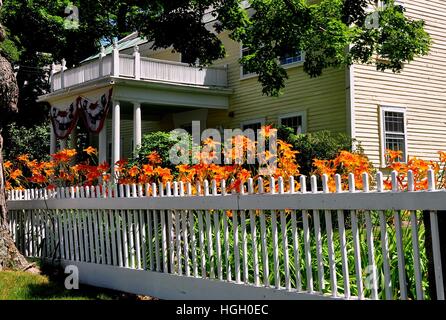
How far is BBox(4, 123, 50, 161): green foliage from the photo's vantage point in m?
26.1

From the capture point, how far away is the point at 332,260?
443 cm

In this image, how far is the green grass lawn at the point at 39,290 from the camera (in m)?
5.81

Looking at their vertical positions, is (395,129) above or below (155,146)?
above

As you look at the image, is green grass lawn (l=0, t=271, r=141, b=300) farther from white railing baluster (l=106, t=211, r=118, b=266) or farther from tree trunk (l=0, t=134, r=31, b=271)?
white railing baluster (l=106, t=211, r=118, b=266)

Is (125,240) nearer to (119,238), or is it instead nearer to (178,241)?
(119,238)

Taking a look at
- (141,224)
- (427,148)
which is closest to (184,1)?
(141,224)

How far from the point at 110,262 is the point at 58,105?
14363 millimetres

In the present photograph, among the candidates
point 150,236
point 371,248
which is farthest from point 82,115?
point 371,248

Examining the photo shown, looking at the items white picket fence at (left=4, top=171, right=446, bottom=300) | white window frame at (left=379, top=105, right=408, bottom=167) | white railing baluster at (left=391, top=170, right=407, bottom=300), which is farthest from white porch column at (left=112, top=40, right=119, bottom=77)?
white railing baluster at (left=391, top=170, right=407, bottom=300)

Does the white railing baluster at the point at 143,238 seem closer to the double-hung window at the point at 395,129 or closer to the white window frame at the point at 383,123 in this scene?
the white window frame at the point at 383,123

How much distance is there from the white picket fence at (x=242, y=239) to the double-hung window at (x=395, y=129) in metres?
8.13

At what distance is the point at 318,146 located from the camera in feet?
43.9

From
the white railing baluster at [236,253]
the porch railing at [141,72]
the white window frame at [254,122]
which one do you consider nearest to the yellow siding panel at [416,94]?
the white window frame at [254,122]

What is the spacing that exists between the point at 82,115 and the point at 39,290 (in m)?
12.9
